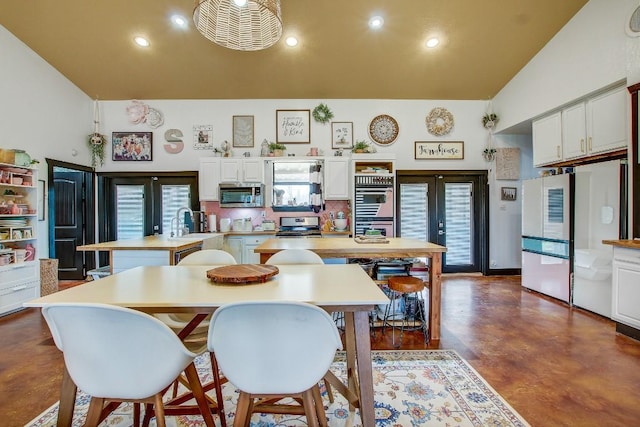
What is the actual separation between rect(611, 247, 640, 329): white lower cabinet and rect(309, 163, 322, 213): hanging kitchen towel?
3.83m

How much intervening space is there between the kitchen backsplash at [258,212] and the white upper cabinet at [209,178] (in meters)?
0.35

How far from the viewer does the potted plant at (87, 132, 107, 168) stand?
563cm

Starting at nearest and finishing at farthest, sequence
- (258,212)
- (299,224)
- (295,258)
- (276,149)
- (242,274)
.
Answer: (242,274) < (295,258) < (276,149) < (299,224) < (258,212)

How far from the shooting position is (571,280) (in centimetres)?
404

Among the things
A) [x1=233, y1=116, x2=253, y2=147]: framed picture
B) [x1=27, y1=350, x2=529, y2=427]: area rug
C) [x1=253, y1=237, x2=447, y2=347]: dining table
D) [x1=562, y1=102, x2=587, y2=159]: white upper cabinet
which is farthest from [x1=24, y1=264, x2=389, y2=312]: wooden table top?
[x1=233, y1=116, x2=253, y2=147]: framed picture

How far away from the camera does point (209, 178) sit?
550cm

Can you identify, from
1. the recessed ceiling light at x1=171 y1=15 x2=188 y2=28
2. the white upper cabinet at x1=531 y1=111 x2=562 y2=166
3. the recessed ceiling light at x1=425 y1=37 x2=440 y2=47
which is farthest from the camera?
the recessed ceiling light at x1=425 y1=37 x2=440 y2=47

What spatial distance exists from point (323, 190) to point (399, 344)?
3074 mm

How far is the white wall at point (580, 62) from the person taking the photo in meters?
3.51

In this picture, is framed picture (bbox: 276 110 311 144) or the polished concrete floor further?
framed picture (bbox: 276 110 311 144)

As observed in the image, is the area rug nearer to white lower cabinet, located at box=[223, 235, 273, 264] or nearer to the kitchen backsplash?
white lower cabinet, located at box=[223, 235, 273, 264]

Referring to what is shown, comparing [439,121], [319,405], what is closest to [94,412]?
[319,405]

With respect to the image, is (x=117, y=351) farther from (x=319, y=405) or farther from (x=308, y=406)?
(x=319, y=405)

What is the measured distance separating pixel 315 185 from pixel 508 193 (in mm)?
3505
